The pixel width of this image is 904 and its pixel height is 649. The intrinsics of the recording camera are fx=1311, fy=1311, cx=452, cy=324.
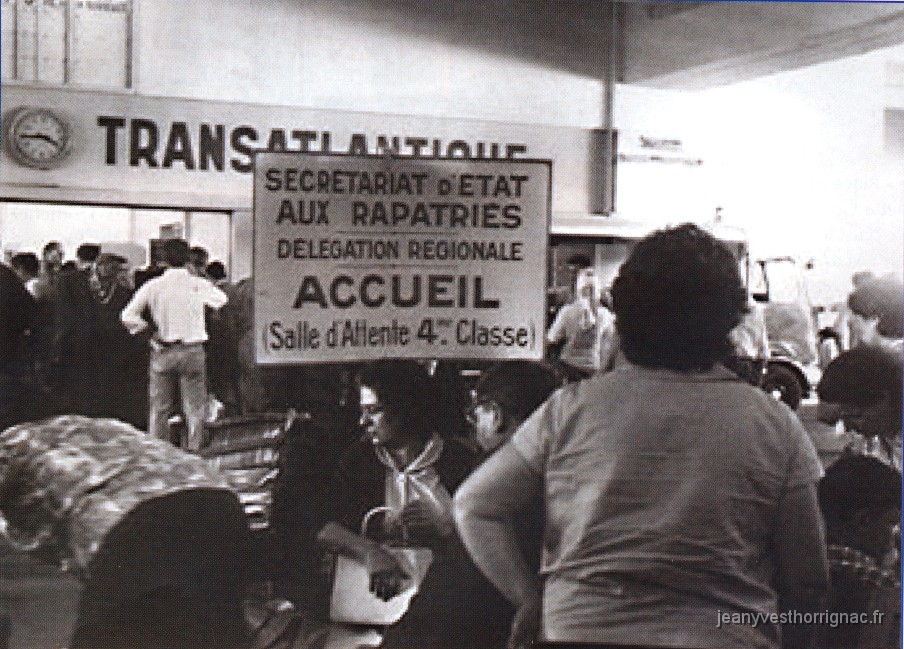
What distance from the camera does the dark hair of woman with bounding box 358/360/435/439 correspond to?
Result: 4.27 metres

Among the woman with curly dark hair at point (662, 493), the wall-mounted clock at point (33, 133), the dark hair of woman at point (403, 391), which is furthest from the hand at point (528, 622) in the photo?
the wall-mounted clock at point (33, 133)

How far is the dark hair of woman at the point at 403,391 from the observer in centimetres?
427

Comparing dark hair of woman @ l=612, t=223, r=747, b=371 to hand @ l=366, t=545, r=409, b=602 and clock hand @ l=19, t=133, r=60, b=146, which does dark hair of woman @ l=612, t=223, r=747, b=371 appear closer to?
hand @ l=366, t=545, r=409, b=602

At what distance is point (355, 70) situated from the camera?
430cm

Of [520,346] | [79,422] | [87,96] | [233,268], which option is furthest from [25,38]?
[520,346]

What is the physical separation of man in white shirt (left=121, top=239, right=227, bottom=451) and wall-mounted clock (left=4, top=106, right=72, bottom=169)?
467 millimetres

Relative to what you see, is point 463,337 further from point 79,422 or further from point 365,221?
point 79,422

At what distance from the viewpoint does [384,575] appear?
4.29 meters

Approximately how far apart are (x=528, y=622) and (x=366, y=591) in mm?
540

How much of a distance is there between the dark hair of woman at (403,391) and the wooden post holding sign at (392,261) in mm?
47

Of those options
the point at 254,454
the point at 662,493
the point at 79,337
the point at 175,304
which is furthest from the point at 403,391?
the point at 79,337

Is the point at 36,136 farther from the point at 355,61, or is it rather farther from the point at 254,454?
the point at 254,454

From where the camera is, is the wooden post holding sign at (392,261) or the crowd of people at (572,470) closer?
the crowd of people at (572,470)

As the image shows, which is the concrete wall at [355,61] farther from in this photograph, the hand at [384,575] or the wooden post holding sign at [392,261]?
the hand at [384,575]
